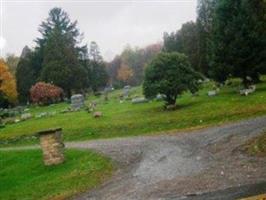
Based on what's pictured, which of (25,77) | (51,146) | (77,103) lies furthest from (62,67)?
(51,146)

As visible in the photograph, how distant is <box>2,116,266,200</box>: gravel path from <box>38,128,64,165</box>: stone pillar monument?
2215 mm

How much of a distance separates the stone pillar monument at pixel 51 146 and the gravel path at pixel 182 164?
2.22m

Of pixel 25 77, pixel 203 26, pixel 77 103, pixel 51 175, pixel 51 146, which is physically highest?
pixel 203 26

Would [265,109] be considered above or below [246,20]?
below

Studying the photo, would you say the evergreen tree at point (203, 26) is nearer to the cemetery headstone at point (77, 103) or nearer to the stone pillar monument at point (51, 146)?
the cemetery headstone at point (77, 103)

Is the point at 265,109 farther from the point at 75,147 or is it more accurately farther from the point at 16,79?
the point at 16,79

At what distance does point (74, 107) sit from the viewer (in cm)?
5181

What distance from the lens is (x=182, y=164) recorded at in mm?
18422

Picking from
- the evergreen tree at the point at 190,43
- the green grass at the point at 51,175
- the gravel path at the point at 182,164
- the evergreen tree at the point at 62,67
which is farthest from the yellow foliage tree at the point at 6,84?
the gravel path at the point at 182,164

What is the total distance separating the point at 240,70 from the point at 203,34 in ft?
63.3

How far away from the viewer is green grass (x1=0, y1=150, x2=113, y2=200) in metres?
18.4

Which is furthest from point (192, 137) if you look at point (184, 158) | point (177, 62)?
point (177, 62)

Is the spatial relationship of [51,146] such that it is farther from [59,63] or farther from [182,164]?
[59,63]

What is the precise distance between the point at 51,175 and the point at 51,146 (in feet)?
7.01
